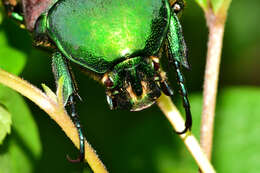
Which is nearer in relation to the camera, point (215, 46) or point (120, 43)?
point (120, 43)

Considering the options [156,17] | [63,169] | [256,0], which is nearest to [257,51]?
[256,0]

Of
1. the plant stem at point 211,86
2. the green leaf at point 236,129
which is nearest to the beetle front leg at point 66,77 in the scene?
the plant stem at point 211,86

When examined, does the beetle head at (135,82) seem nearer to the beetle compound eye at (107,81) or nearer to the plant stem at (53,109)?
the beetle compound eye at (107,81)

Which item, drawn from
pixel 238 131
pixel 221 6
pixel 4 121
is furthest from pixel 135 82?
pixel 238 131

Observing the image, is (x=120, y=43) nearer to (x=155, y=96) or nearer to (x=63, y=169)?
(x=155, y=96)

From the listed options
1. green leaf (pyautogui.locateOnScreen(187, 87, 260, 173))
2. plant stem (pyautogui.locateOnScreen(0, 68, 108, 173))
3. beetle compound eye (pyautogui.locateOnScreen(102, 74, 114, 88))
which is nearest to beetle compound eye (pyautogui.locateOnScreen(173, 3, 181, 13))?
beetle compound eye (pyautogui.locateOnScreen(102, 74, 114, 88))

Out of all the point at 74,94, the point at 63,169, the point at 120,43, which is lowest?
the point at 63,169
